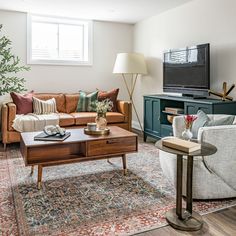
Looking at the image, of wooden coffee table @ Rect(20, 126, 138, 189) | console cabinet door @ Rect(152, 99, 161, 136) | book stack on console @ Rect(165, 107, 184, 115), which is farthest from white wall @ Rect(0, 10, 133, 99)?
wooden coffee table @ Rect(20, 126, 138, 189)

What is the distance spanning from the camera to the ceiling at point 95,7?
14.2ft

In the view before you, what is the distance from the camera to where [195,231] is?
6.41ft

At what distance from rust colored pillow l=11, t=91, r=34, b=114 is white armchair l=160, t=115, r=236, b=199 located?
3.10 meters

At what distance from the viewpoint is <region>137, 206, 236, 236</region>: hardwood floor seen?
193 centimetres

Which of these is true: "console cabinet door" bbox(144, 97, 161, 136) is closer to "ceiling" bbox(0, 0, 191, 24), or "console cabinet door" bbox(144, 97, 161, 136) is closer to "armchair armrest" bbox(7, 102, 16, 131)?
"ceiling" bbox(0, 0, 191, 24)

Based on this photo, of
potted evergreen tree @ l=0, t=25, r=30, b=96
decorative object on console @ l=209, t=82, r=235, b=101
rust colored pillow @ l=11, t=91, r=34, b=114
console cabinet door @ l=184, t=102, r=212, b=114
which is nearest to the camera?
console cabinet door @ l=184, t=102, r=212, b=114

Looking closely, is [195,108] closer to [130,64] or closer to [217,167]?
[217,167]

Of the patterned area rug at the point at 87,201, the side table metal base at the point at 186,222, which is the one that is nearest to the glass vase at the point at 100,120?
the patterned area rug at the point at 87,201

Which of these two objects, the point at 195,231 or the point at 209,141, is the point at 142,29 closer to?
the point at 209,141

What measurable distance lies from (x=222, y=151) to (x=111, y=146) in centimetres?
119

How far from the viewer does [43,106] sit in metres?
4.64

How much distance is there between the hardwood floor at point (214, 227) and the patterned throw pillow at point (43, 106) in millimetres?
3222

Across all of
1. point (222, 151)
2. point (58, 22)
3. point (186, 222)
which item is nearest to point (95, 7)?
point (58, 22)

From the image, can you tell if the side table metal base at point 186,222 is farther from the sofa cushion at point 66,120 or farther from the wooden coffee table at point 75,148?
the sofa cushion at point 66,120
